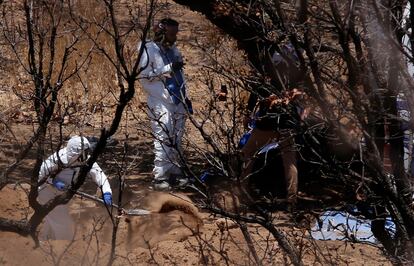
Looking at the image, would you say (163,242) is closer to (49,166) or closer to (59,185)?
(59,185)

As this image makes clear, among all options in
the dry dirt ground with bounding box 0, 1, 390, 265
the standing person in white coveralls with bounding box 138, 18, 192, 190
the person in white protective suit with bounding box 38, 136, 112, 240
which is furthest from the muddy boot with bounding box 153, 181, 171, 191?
the person in white protective suit with bounding box 38, 136, 112, 240

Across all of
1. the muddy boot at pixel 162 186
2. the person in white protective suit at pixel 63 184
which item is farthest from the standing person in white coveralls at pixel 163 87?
the person in white protective suit at pixel 63 184

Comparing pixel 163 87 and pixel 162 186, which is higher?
pixel 163 87

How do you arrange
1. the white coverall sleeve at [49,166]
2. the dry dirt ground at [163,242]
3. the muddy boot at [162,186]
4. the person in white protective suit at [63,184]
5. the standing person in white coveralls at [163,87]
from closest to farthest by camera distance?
the dry dirt ground at [163,242]
the white coverall sleeve at [49,166]
the person in white protective suit at [63,184]
the standing person in white coveralls at [163,87]
the muddy boot at [162,186]

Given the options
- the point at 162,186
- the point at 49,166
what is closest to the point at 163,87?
the point at 162,186

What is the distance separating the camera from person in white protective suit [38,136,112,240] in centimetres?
588

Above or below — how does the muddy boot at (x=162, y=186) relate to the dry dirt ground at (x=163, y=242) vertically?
below

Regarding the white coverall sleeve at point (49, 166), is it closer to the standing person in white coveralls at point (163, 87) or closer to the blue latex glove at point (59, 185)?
the blue latex glove at point (59, 185)

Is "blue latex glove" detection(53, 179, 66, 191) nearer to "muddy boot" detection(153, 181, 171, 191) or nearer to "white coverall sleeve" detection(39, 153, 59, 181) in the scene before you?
"white coverall sleeve" detection(39, 153, 59, 181)

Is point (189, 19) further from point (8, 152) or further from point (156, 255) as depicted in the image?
point (156, 255)

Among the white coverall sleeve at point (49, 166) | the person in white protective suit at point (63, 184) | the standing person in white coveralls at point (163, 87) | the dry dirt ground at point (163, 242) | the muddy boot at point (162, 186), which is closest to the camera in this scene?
the dry dirt ground at point (163, 242)

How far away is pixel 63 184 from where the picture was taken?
6066 mm

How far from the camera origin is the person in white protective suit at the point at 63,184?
588 cm

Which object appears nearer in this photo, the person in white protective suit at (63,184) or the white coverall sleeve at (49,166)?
the white coverall sleeve at (49,166)
